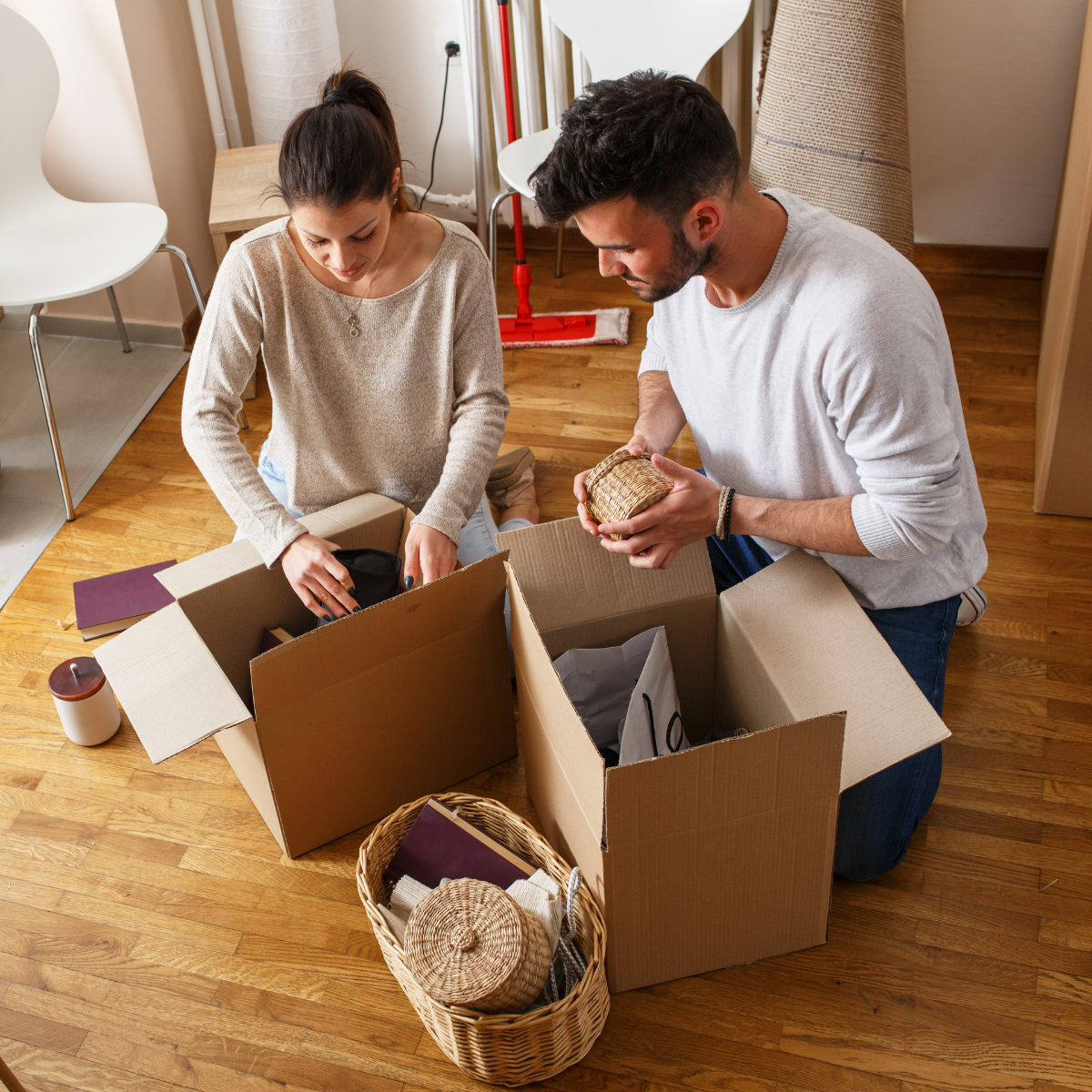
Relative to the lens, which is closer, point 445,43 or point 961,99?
point 961,99

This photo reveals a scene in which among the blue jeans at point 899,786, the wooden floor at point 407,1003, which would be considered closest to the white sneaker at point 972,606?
the wooden floor at point 407,1003

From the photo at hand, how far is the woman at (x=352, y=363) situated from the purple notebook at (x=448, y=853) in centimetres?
33

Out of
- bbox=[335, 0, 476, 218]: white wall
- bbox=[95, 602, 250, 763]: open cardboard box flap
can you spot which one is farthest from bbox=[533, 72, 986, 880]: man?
bbox=[335, 0, 476, 218]: white wall

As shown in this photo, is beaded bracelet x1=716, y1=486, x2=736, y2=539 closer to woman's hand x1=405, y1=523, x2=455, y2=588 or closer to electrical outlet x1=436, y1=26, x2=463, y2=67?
woman's hand x1=405, y1=523, x2=455, y2=588

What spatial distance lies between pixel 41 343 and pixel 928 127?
95.4 inches

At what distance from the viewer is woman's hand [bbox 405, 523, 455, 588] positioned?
1612 mm

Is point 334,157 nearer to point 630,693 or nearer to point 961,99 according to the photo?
point 630,693

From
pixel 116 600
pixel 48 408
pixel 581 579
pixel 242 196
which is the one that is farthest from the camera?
pixel 242 196

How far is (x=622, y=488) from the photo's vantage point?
139 centimetres

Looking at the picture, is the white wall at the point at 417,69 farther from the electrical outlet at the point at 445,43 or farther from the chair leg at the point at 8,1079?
the chair leg at the point at 8,1079

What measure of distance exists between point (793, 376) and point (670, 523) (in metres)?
0.25

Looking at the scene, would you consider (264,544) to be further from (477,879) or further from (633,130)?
(633,130)

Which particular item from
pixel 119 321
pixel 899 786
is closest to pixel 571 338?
pixel 119 321

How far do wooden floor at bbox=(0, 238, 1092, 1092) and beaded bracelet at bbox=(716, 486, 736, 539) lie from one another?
557 mm
